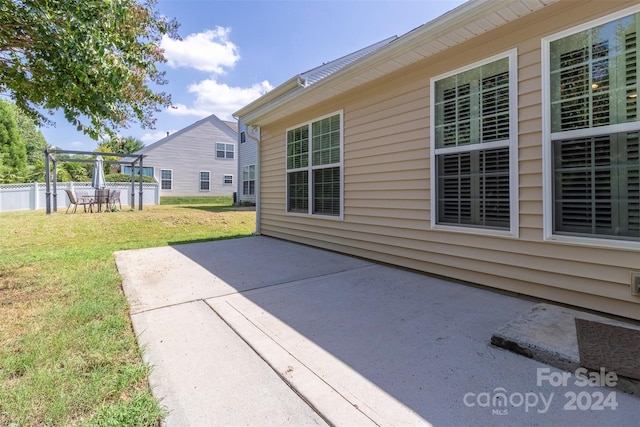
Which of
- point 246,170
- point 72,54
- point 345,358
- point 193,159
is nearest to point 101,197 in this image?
point 246,170

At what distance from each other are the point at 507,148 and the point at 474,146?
33cm

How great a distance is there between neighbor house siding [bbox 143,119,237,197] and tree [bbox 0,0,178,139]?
61.1 ft

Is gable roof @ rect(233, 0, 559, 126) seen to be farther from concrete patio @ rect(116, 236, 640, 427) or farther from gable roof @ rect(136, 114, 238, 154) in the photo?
gable roof @ rect(136, 114, 238, 154)

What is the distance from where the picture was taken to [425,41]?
3369mm

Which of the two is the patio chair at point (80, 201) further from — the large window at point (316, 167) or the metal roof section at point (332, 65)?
the large window at point (316, 167)

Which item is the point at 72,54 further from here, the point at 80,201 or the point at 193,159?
the point at 193,159

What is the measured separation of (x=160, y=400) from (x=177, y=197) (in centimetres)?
2193

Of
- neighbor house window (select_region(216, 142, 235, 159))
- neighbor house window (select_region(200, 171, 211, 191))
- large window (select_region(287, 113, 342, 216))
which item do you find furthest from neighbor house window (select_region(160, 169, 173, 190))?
large window (select_region(287, 113, 342, 216))

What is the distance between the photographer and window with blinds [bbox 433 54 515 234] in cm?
319

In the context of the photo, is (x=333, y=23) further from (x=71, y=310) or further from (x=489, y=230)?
(x=71, y=310)

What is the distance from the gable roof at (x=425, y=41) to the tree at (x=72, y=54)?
243 centimetres

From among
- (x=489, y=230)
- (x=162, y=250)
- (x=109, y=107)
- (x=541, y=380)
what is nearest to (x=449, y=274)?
(x=489, y=230)

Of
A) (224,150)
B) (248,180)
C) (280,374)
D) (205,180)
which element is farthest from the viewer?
(224,150)

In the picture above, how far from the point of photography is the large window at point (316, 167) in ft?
17.9
